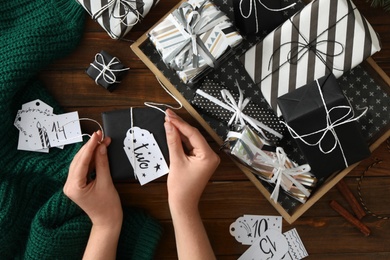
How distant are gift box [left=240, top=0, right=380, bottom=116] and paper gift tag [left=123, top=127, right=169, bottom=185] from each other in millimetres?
329

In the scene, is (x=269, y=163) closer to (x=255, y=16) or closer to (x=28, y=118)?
(x=255, y=16)

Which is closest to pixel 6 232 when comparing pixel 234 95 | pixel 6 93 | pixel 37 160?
pixel 37 160

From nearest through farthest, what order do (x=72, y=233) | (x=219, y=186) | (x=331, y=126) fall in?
(x=331, y=126) < (x=72, y=233) < (x=219, y=186)

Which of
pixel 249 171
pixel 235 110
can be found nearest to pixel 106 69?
pixel 235 110

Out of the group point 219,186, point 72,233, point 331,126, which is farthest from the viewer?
point 219,186

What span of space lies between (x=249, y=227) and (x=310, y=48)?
0.55m

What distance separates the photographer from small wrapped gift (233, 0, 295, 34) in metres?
1.22

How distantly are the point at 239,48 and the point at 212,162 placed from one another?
35cm

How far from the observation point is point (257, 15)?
4.02 ft

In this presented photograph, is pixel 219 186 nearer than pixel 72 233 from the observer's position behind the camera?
No

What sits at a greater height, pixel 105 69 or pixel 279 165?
pixel 105 69

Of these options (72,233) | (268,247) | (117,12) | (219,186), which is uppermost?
(117,12)

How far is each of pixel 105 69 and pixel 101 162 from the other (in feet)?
0.90

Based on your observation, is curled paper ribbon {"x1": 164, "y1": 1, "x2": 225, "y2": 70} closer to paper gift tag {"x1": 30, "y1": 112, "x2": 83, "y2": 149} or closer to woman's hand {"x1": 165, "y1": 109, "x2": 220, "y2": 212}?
woman's hand {"x1": 165, "y1": 109, "x2": 220, "y2": 212}
